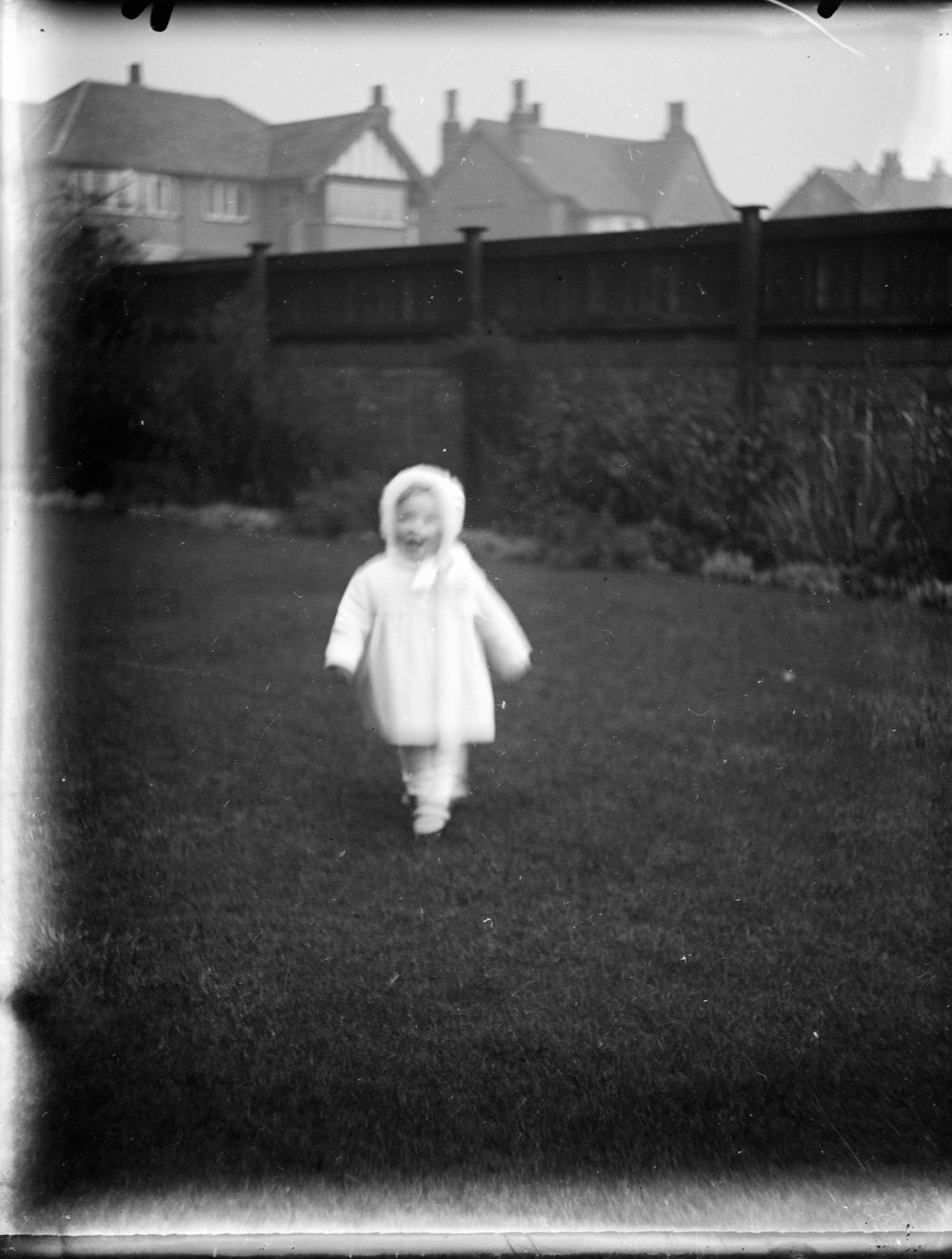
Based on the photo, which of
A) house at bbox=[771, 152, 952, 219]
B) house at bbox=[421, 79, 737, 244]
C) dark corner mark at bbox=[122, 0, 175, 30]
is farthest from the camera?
house at bbox=[771, 152, 952, 219]

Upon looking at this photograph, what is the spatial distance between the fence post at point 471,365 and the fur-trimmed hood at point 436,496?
0.68 ft

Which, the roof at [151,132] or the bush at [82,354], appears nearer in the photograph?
the roof at [151,132]

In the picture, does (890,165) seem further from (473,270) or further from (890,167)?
(473,270)

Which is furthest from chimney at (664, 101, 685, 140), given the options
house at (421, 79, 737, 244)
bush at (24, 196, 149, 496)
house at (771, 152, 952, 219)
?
bush at (24, 196, 149, 496)

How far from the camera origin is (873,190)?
2.42 metres

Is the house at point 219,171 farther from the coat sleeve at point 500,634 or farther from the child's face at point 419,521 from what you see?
the coat sleeve at point 500,634

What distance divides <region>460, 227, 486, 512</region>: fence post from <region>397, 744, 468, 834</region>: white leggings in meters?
0.68

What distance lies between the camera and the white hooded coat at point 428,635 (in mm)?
3221

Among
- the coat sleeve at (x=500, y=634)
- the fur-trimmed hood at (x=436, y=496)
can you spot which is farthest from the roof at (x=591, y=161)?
the coat sleeve at (x=500, y=634)

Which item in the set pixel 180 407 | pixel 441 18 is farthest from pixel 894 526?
pixel 441 18

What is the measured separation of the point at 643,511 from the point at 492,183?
9.97ft

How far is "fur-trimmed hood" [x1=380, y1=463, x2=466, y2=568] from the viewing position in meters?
3.15

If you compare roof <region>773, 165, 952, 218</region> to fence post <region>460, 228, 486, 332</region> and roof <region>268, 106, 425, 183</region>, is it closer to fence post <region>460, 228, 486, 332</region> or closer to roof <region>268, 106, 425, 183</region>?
fence post <region>460, 228, 486, 332</region>

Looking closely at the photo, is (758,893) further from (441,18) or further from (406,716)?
(441,18)
